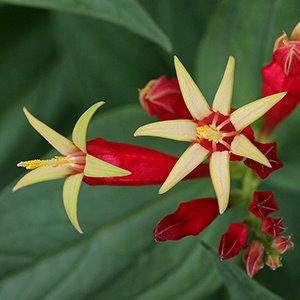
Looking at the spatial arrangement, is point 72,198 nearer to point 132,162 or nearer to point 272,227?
point 132,162

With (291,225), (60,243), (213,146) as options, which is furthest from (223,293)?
(213,146)

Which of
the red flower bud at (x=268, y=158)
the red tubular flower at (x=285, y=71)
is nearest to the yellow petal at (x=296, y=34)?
the red tubular flower at (x=285, y=71)

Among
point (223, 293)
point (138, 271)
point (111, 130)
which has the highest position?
point (111, 130)

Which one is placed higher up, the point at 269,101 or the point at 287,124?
the point at 269,101

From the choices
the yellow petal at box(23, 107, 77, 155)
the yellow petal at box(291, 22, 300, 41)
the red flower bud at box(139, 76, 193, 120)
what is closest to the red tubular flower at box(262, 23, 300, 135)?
the yellow petal at box(291, 22, 300, 41)

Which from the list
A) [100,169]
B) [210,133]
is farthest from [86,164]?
[210,133]

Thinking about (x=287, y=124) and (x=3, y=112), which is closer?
(x=287, y=124)

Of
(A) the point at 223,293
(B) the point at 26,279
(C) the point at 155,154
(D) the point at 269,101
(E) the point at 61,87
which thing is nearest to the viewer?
(D) the point at 269,101

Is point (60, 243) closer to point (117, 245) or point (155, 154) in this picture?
point (117, 245)
